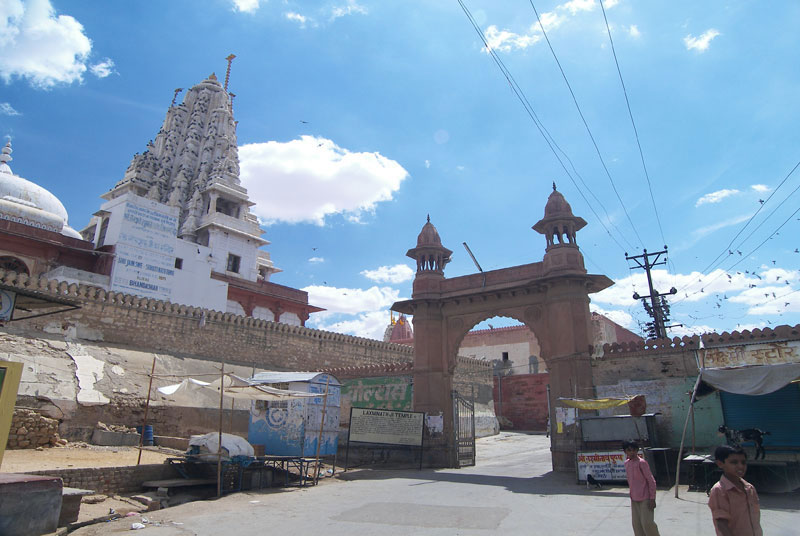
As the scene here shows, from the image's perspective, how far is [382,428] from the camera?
1578 centimetres

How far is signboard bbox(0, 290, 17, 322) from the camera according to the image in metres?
8.20

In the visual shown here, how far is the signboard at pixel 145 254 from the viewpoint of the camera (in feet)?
89.4

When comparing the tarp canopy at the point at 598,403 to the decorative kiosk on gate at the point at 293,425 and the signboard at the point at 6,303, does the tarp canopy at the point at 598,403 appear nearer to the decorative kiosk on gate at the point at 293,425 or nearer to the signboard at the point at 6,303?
the decorative kiosk on gate at the point at 293,425

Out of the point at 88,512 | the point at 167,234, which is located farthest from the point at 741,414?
the point at 167,234

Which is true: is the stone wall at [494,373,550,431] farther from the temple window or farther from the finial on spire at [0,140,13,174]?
the finial on spire at [0,140,13,174]

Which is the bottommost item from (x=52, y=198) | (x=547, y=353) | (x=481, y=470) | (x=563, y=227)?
(x=481, y=470)

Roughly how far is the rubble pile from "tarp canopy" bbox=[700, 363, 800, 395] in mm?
16067

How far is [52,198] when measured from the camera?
100 feet

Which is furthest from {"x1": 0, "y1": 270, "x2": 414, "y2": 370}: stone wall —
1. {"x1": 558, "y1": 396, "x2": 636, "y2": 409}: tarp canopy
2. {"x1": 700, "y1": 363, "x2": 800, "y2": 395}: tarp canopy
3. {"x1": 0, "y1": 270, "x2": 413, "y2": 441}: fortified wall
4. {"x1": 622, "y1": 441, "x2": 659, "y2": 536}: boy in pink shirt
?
{"x1": 700, "y1": 363, "x2": 800, "y2": 395}: tarp canopy

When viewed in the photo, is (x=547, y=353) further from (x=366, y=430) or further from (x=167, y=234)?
(x=167, y=234)

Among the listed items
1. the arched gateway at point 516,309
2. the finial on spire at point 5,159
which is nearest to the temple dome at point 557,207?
the arched gateway at point 516,309

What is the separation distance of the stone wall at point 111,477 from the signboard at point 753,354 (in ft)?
44.5

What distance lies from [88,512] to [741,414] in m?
14.0

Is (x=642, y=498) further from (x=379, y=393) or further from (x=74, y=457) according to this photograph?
(x=379, y=393)
